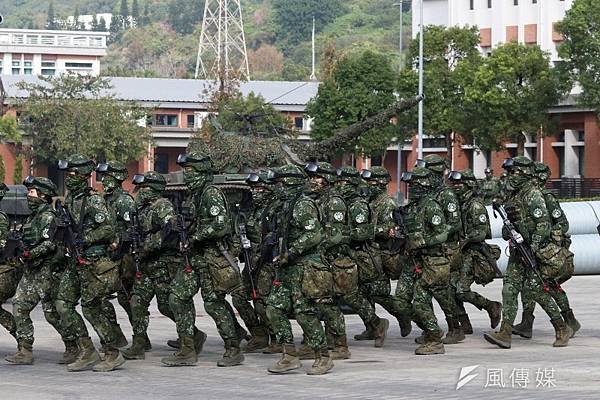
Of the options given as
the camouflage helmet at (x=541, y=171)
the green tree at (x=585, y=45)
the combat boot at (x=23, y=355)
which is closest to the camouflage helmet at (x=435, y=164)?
the camouflage helmet at (x=541, y=171)

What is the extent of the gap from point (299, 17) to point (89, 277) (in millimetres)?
176493

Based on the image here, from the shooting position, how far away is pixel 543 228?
54.9ft

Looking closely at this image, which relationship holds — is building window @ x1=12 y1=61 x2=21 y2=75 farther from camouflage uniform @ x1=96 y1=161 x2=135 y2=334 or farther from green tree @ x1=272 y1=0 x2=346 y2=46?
camouflage uniform @ x1=96 y1=161 x2=135 y2=334

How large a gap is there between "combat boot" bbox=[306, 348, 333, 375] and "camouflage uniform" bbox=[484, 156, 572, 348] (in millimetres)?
2674

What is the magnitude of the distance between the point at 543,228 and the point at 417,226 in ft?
4.75

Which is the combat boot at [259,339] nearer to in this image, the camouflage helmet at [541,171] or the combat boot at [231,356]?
the combat boot at [231,356]

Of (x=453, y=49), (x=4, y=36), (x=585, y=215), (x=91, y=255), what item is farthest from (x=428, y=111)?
(x=4, y=36)

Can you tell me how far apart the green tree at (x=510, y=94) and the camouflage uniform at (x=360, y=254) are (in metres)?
38.6

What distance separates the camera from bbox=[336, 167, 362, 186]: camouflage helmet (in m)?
16.6

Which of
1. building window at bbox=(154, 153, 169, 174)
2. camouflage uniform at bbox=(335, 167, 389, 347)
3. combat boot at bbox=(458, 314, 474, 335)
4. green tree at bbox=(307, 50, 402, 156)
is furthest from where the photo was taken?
building window at bbox=(154, 153, 169, 174)

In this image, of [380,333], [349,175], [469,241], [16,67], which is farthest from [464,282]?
[16,67]

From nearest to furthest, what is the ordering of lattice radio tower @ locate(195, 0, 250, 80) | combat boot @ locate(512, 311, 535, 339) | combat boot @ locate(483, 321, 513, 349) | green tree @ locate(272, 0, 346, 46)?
combat boot @ locate(483, 321, 513, 349), combat boot @ locate(512, 311, 535, 339), lattice radio tower @ locate(195, 0, 250, 80), green tree @ locate(272, 0, 346, 46)

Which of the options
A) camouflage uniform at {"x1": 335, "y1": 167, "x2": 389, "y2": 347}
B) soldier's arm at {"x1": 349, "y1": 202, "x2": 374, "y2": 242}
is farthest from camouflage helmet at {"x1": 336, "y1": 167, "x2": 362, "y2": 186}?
soldier's arm at {"x1": 349, "y1": 202, "x2": 374, "y2": 242}

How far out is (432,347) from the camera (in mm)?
16250
